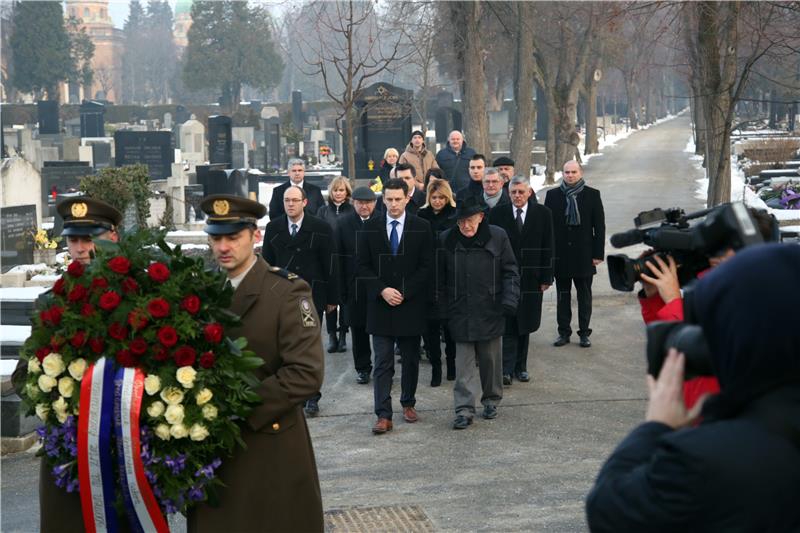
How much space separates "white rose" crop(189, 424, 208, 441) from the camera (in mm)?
4965

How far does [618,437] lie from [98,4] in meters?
185

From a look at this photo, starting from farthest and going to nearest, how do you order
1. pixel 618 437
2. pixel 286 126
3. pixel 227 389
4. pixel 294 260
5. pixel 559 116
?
pixel 286 126 < pixel 559 116 < pixel 294 260 < pixel 618 437 < pixel 227 389

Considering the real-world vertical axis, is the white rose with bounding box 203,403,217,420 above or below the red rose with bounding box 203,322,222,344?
below

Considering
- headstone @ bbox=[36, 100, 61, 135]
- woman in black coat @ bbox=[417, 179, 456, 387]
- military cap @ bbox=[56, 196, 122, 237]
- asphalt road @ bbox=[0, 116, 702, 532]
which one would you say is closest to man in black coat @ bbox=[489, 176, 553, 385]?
asphalt road @ bbox=[0, 116, 702, 532]

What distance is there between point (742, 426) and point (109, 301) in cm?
313

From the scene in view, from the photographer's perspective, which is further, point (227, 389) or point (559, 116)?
point (559, 116)

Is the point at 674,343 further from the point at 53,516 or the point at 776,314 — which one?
the point at 53,516

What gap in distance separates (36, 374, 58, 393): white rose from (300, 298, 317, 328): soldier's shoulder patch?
1.05 meters

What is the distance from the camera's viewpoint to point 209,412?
501 centimetres

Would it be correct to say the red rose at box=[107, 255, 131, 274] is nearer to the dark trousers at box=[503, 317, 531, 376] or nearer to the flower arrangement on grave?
the flower arrangement on grave

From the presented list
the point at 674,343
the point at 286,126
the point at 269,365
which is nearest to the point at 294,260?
the point at 269,365

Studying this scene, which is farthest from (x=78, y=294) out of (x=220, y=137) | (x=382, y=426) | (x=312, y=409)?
(x=220, y=137)

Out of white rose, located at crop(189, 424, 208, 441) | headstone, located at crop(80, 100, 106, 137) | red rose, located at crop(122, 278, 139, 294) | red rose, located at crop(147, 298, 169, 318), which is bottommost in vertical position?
white rose, located at crop(189, 424, 208, 441)

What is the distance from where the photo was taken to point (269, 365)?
17.7 ft
